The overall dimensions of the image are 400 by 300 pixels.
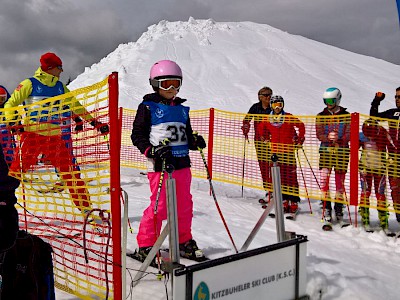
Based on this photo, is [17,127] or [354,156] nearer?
[17,127]

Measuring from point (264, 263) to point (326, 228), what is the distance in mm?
3455

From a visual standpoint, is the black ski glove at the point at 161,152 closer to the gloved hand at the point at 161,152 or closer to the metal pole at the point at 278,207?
the gloved hand at the point at 161,152

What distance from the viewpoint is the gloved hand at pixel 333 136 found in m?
7.08

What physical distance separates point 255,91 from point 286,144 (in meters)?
22.1

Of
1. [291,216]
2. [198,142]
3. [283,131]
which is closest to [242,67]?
[283,131]

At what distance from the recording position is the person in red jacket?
7.67 metres

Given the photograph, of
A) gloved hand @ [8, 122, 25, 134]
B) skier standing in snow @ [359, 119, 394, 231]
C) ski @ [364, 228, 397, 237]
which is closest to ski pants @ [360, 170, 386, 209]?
skier standing in snow @ [359, 119, 394, 231]

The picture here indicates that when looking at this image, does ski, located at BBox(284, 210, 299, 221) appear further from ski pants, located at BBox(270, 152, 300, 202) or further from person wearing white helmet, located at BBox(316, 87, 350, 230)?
person wearing white helmet, located at BBox(316, 87, 350, 230)

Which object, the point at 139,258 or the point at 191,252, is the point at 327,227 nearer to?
the point at 191,252

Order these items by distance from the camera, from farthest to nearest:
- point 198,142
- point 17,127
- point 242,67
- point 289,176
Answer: point 242,67
point 289,176
point 198,142
point 17,127

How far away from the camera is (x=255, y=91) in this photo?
96.6ft

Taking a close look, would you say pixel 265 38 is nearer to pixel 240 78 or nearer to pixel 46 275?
pixel 240 78

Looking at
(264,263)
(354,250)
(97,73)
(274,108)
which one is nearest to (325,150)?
(274,108)

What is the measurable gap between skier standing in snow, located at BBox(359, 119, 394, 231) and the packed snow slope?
17387mm
